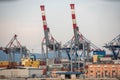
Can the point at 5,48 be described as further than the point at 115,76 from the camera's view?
Yes

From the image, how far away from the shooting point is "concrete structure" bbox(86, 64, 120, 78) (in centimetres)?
1959

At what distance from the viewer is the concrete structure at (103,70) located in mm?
19594

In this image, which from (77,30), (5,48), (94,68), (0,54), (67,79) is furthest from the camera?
(0,54)

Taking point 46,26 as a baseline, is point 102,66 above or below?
below

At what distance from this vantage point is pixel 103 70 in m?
19.8

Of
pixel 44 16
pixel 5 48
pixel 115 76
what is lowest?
pixel 115 76

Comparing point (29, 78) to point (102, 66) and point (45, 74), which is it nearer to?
point (45, 74)

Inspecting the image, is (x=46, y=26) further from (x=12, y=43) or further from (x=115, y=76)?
(x=115, y=76)

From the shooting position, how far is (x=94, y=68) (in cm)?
1988

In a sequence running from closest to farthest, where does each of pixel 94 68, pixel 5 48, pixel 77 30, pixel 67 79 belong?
pixel 67 79 < pixel 94 68 < pixel 77 30 < pixel 5 48

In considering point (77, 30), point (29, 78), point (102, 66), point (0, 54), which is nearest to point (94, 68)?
point (102, 66)

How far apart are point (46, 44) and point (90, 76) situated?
23.3 feet

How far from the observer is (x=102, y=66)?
65.4ft

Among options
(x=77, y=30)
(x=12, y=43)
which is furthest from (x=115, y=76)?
(x=12, y=43)
